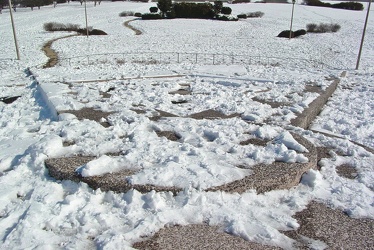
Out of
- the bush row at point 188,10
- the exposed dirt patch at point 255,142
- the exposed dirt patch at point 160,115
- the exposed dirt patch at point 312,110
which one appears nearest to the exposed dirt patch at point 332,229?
the exposed dirt patch at point 255,142

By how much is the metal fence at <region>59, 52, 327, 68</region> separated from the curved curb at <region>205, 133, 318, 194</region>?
47.6ft

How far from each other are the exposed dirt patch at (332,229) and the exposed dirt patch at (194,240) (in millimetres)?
642

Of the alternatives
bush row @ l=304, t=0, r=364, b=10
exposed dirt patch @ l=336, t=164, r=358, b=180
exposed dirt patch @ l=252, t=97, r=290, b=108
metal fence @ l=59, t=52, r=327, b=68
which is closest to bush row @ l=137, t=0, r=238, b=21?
metal fence @ l=59, t=52, r=327, b=68

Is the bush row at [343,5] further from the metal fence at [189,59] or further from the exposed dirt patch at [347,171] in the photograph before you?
the exposed dirt patch at [347,171]

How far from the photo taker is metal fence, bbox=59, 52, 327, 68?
2006 centimetres

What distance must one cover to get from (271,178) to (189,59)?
1658cm

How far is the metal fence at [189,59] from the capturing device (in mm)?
20062

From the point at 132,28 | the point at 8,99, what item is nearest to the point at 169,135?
the point at 8,99

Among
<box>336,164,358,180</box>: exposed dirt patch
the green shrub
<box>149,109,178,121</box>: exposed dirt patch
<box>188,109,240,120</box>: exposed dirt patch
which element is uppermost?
the green shrub

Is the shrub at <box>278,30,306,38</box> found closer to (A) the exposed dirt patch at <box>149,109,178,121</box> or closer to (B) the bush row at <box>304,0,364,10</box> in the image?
(A) the exposed dirt patch at <box>149,109,178,121</box>

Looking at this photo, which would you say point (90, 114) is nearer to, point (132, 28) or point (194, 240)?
point (194, 240)

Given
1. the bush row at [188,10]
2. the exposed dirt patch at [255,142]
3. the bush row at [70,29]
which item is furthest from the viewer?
the bush row at [188,10]

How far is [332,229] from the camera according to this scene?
4.48 metres

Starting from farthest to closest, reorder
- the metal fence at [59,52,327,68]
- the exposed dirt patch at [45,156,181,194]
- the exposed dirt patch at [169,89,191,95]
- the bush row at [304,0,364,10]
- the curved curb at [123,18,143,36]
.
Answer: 1. the bush row at [304,0,364,10]
2. the curved curb at [123,18,143,36]
3. the metal fence at [59,52,327,68]
4. the exposed dirt patch at [169,89,191,95]
5. the exposed dirt patch at [45,156,181,194]
